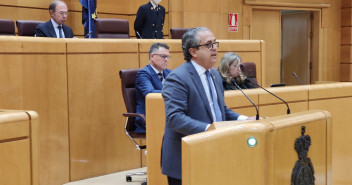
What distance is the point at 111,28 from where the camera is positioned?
534cm

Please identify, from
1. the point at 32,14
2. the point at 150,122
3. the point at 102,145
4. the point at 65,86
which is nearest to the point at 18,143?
the point at 150,122

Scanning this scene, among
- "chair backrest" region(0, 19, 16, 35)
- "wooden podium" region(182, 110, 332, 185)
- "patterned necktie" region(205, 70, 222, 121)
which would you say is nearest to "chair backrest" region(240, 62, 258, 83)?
"chair backrest" region(0, 19, 16, 35)

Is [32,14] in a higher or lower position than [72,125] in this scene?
higher

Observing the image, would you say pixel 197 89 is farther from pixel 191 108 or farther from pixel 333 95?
pixel 333 95

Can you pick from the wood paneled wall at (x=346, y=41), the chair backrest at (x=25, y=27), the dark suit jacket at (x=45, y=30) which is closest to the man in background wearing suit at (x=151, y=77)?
the dark suit jacket at (x=45, y=30)

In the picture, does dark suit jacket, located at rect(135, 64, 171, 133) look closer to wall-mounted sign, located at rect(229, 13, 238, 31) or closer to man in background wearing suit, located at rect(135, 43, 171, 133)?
man in background wearing suit, located at rect(135, 43, 171, 133)

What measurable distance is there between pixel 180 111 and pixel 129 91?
1782 mm

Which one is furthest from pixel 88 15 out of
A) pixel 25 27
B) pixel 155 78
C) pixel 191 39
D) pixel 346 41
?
pixel 346 41

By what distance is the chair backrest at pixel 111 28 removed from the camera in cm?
521

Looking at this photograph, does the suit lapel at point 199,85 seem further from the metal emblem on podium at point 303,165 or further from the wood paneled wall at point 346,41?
the wood paneled wall at point 346,41

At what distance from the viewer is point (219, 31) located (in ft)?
25.0

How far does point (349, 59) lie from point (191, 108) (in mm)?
7479

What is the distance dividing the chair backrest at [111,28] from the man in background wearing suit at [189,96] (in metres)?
3.12

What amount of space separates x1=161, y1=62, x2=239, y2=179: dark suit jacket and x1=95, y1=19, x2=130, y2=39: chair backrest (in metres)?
3.16
